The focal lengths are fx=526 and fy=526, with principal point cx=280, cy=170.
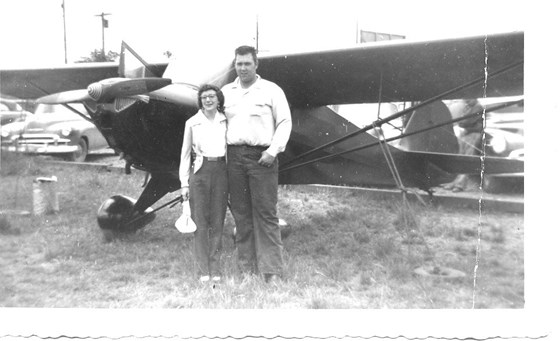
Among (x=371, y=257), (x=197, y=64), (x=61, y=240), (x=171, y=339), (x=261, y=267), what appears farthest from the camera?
(x=61, y=240)

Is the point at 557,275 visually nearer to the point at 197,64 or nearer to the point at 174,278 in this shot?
the point at 174,278

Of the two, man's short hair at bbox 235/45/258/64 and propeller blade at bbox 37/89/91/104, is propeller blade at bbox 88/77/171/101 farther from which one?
man's short hair at bbox 235/45/258/64

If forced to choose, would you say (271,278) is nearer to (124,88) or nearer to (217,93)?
(217,93)

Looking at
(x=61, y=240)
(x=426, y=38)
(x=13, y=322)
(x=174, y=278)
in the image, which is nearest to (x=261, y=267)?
(x=174, y=278)

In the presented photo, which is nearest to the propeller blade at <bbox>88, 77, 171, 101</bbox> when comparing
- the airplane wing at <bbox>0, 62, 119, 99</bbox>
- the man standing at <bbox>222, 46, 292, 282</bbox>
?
the man standing at <bbox>222, 46, 292, 282</bbox>

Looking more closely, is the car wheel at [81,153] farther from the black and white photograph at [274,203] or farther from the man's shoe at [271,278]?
the man's shoe at [271,278]

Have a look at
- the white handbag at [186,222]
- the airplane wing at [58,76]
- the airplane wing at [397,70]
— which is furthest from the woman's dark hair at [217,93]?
the airplane wing at [58,76]
